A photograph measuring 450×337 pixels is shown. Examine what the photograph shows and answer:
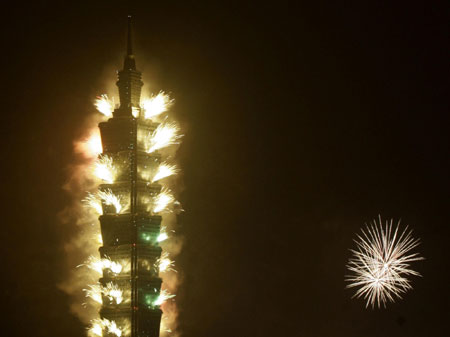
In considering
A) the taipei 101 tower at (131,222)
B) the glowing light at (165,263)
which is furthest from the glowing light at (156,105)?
Answer: the glowing light at (165,263)

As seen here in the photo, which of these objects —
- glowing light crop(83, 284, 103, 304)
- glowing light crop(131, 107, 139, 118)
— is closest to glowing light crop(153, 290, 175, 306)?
glowing light crop(83, 284, 103, 304)

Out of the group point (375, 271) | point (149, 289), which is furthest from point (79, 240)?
point (375, 271)

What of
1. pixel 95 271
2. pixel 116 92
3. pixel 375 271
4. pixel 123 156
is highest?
pixel 116 92

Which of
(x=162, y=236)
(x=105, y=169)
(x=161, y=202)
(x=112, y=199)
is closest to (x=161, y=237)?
(x=162, y=236)

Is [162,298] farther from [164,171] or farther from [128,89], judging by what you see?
[128,89]

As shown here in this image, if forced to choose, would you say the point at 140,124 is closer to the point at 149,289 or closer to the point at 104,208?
the point at 104,208

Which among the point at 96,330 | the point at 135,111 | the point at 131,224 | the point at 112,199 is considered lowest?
the point at 96,330

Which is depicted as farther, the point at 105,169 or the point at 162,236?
the point at 162,236
